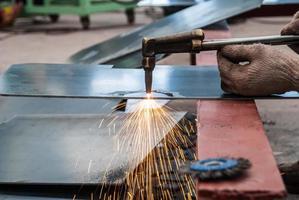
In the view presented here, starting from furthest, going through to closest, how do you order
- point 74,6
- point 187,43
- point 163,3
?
point 74,6, point 163,3, point 187,43

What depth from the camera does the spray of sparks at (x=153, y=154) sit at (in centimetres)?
214

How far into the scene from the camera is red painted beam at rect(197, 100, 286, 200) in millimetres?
1283

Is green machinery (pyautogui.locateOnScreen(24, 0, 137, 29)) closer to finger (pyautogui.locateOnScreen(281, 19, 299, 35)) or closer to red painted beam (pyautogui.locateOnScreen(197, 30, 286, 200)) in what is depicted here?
finger (pyautogui.locateOnScreen(281, 19, 299, 35))

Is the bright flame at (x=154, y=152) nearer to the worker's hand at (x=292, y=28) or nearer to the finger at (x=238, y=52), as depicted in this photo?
the finger at (x=238, y=52)

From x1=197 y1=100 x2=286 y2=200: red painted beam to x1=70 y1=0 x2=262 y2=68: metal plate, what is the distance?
1.59 metres

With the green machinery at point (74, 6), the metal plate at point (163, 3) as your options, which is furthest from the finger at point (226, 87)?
the green machinery at point (74, 6)

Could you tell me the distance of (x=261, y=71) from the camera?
1887mm

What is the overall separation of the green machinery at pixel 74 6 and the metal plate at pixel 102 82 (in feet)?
15.8

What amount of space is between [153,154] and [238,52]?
0.67m

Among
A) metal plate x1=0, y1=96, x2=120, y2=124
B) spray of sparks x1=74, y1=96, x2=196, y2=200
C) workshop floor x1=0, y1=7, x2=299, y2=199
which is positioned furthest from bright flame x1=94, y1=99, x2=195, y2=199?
workshop floor x1=0, y1=7, x2=299, y2=199

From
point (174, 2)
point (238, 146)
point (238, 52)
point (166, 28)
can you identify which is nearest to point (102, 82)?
point (238, 52)

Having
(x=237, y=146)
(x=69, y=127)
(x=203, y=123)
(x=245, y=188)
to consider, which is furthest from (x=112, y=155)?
(x=245, y=188)

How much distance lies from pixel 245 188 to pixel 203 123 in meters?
0.49

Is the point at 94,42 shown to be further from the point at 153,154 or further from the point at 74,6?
the point at 153,154
